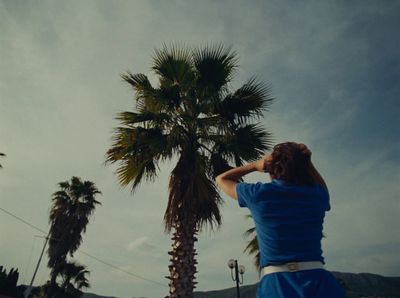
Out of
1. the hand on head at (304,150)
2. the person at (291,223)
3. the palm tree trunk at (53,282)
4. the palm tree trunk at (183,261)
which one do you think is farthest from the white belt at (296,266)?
the palm tree trunk at (53,282)

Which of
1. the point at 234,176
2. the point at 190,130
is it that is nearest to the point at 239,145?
the point at 190,130

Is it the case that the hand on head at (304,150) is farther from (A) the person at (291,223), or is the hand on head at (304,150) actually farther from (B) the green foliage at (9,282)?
(B) the green foliage at (9,282)

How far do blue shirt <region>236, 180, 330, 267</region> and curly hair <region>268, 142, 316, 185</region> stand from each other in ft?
0.15

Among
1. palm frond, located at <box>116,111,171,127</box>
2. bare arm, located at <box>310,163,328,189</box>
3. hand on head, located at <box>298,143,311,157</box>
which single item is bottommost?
bare arm, located at <box>310,163,328,189</box>

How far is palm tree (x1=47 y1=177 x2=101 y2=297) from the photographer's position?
2238 centimetres

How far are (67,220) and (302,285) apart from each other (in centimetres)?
2489

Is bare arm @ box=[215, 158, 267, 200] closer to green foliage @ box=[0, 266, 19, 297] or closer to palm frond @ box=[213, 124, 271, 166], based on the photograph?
palm frond @ box=[213, 124, 271, 166]

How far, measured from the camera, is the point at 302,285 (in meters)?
1.42

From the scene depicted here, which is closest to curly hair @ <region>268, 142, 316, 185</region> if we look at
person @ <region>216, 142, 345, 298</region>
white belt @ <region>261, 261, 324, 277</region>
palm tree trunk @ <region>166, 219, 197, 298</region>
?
person @ <region>216, 142, 345, 298</region>

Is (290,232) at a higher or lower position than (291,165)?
lower

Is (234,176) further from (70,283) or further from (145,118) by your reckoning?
(70,283)

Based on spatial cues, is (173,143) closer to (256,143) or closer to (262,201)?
(256,143)

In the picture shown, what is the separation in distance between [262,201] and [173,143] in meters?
6.48

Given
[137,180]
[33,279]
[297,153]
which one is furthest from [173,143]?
[33,279]
